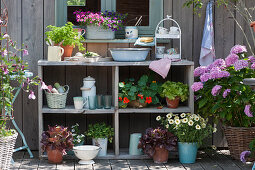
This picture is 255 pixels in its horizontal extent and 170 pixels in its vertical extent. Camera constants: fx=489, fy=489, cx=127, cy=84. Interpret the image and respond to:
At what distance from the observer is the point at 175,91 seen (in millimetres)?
4418

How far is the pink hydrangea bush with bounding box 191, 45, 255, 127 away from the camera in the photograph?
403cm

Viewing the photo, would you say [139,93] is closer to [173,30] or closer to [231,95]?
[173,30]

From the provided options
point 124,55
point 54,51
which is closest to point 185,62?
point 124,55

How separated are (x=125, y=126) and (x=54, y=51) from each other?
109 centimetres

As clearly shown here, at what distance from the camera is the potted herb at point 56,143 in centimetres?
423

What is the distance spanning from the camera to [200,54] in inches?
187

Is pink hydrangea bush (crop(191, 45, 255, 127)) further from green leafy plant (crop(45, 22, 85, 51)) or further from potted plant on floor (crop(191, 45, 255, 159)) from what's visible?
green leafy plant (crop(45, 22, 85, 51))

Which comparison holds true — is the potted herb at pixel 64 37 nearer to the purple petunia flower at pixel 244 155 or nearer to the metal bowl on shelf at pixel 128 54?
the metal bowl on shelf at pixel 128 54

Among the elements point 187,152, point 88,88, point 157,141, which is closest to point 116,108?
point 88,88

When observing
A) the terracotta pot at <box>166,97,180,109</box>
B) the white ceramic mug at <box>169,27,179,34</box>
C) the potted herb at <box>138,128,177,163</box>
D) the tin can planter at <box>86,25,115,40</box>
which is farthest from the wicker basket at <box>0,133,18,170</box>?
the white ceramic mug at <box>169,27,179,34</box>

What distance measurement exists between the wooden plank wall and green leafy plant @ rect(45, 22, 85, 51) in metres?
0.27

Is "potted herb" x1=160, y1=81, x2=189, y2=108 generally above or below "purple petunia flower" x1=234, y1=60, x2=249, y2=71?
below

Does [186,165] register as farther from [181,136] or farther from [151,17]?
[151,17]

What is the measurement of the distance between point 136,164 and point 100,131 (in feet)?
1.54
